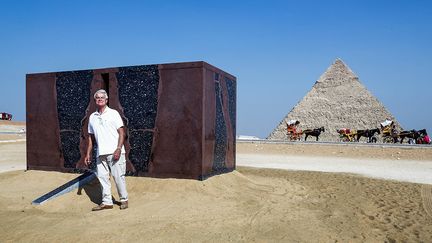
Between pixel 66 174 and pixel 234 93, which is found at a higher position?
pixel 234 93

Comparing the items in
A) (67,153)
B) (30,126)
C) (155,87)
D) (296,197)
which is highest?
(155,87)

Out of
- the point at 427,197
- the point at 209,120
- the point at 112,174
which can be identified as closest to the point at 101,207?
the point at 112,174

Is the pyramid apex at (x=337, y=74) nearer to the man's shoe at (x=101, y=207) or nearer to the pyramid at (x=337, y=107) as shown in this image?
the pyramid at (x=337, y=107)

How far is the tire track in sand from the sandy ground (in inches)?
0.6

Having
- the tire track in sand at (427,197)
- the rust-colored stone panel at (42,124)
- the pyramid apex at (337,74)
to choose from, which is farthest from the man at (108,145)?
the pyramid apex at (337,74)

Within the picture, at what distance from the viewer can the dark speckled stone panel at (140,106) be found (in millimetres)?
6508

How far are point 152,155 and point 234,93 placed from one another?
8.33ft

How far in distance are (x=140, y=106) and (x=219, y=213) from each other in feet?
9.13

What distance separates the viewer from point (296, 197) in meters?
6.11

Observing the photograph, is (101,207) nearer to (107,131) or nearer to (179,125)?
(107,131)

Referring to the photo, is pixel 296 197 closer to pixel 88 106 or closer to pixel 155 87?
pixel 155 87

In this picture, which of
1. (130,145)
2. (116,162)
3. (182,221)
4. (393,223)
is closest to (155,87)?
(130,145)

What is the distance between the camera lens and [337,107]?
209ft

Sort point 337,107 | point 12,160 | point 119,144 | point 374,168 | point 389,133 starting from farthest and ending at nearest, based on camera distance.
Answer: point 337,107, point 389,133, point 12,160, point 374,168, point 119,144
